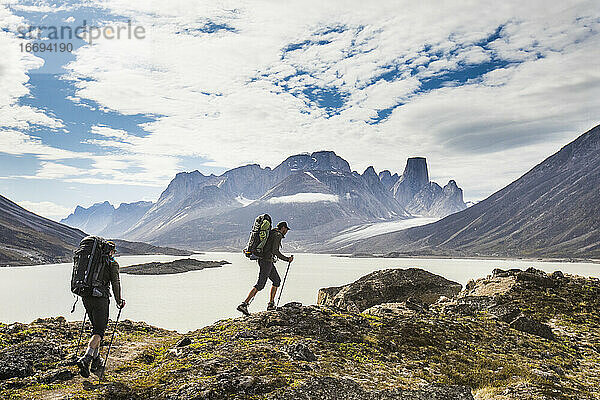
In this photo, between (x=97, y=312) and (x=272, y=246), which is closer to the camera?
(x=97, y=312)

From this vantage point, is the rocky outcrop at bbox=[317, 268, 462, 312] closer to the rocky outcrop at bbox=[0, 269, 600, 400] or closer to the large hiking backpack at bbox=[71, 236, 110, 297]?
the rocky outcrop at bbox=[0, 269, 600, 400]

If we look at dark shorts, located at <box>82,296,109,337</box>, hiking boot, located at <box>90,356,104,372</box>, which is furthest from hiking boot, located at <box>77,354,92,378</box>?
dark shorts, located at <box>82,296,109,337</box>

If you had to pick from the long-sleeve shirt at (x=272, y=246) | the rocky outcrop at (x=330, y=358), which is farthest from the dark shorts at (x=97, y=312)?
the long-sleeve shirt at (x=272, y=246)

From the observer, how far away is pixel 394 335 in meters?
16.1

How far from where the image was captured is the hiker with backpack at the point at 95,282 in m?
13.0

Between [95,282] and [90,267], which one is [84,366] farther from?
[90,267]

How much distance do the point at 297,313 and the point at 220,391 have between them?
5951 millimetres

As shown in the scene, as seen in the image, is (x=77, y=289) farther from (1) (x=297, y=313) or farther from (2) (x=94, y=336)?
(1) (x=297, y=313)

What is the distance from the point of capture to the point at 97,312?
43.9 feet

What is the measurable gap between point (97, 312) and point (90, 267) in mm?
1416

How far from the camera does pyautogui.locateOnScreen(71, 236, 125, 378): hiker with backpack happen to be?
13.0 meters

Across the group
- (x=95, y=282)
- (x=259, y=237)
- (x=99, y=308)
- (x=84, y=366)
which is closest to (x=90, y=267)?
(x=95, y=282)

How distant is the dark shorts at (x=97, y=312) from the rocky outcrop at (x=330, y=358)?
1318 mm

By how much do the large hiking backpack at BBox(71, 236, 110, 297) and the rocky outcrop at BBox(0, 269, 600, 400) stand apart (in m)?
2.34
